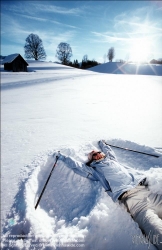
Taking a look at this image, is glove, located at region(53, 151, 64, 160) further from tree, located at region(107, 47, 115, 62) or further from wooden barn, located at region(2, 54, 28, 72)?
tree, located at region(107, 47, 115, 62)

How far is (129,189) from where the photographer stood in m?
2.33

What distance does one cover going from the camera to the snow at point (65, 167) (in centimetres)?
200

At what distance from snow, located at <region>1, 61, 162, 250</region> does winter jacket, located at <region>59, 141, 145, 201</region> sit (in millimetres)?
212

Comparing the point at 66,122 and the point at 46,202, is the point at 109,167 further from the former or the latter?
the point at 66,122

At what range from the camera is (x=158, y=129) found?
15.2 feet

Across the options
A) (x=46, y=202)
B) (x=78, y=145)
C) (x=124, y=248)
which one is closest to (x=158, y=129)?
(x=78, y=145)

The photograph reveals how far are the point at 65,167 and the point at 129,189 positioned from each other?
1549mm

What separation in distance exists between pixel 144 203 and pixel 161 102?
6.30m

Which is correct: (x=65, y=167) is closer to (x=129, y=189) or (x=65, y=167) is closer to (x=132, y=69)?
(x=129, y=189)

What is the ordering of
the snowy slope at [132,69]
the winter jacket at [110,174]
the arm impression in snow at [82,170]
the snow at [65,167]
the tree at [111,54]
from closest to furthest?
the snow at [65,167], the winter jacket at [110,174], the arm impression in snow at [82,170], the snowy slope at [132,69], the tree at [111,54]

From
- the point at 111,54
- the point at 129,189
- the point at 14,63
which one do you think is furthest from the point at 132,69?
the point at 129,189

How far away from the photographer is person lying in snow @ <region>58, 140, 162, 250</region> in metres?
1.90

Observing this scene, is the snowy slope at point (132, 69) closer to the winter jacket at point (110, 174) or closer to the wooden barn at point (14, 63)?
the wooden barn at point (14, 63)

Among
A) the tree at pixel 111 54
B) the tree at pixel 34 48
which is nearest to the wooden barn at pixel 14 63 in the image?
the tree at pixel 34 48
